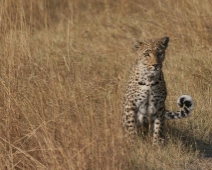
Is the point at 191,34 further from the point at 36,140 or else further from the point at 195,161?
the point at 36,140

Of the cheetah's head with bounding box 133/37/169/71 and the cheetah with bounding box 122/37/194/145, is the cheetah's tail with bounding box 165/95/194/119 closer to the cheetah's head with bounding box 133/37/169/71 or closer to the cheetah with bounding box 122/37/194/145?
the cheetah with bounding box 122/37/194/145

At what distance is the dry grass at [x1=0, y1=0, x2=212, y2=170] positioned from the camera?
3934mm

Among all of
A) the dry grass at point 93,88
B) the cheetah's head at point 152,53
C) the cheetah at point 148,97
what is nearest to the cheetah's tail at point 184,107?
the cheetah at point 148,97

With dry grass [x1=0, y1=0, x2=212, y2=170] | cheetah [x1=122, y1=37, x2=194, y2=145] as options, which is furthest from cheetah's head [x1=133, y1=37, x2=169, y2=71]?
dry grass [x1=0, y1=0, x2=212, y2=170]

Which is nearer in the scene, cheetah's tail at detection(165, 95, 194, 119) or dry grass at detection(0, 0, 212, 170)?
dry grass at detection(0, 0, 212, 170)

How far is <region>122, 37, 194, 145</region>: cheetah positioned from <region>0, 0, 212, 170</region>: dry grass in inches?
5.2

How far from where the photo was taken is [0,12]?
505cm

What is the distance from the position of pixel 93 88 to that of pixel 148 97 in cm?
65

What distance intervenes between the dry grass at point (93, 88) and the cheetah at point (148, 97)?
13cm

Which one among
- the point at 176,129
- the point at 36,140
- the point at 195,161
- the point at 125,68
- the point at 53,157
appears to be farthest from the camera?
the point at 125,68

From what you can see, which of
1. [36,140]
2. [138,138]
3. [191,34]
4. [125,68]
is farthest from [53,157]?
[191,34]

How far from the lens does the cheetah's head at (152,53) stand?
4711 mm

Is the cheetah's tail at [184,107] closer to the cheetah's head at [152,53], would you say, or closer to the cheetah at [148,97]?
the cheetah at [148,97]

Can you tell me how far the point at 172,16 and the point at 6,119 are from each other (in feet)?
9.66
